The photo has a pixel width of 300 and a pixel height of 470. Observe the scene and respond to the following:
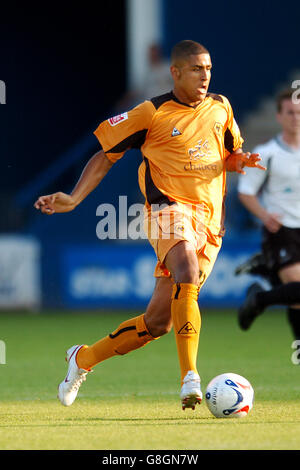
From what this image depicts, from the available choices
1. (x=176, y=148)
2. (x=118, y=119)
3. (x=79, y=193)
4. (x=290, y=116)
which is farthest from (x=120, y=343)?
(x=290, y=116)

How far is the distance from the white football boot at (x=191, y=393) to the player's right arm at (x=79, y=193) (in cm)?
135

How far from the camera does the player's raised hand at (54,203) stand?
20.3ft

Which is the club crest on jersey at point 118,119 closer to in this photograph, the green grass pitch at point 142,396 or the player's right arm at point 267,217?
the green grass pitch at point 142,396

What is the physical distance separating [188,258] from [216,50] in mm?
13555

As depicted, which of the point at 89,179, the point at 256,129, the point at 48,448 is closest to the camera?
the point at 48,448

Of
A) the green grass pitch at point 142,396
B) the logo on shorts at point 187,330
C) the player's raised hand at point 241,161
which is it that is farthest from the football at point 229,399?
the player's raised hand at point 241,161

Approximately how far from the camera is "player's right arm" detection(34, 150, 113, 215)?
6207 mm

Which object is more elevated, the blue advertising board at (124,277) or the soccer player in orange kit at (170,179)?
the soccer player in orange kit at (170,179)

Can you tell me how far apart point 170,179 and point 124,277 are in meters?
8.84

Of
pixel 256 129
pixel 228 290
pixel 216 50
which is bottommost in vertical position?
pixel 228 290

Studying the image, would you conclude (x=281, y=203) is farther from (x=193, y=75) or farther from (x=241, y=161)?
(x=193, y=75)
